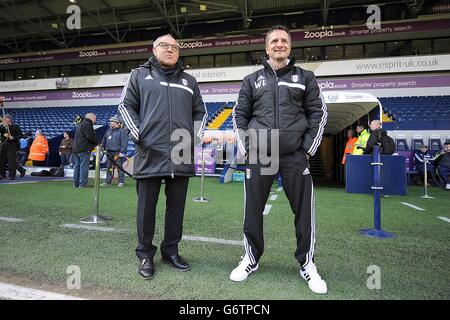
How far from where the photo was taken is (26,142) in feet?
40.8

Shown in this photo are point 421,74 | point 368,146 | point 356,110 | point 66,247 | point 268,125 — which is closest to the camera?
point 268,125

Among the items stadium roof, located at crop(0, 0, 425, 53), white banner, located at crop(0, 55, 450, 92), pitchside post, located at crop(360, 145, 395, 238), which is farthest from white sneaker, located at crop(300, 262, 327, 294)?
stadium roof, located at crop(0, 0, 425, 53)

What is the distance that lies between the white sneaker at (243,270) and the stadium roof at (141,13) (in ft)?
58.5

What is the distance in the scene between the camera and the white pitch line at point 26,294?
1717 millimetres

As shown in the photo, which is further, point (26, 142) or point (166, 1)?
point (166, 1)

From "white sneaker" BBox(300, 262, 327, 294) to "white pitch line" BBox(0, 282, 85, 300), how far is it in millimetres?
1458

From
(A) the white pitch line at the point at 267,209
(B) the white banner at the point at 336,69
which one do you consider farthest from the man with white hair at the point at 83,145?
(B) the white banner at the point at 336,69

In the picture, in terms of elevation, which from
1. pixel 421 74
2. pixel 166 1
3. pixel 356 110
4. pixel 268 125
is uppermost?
pixel 166 1

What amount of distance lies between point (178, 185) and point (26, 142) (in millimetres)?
13017

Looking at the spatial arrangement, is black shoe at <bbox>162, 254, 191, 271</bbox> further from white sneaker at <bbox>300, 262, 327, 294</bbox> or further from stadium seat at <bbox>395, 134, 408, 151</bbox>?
stadium seat at <bbox>395, 134, 408, 151</bbox>

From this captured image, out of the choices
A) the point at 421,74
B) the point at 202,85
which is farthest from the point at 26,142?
the point at 421,74

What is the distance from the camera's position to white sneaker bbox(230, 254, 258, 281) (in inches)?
79.8

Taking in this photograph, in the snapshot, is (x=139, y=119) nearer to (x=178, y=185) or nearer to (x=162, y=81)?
(x=162, y=81)

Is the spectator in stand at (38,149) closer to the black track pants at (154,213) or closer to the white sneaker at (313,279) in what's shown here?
the black track pants at (154,213)
